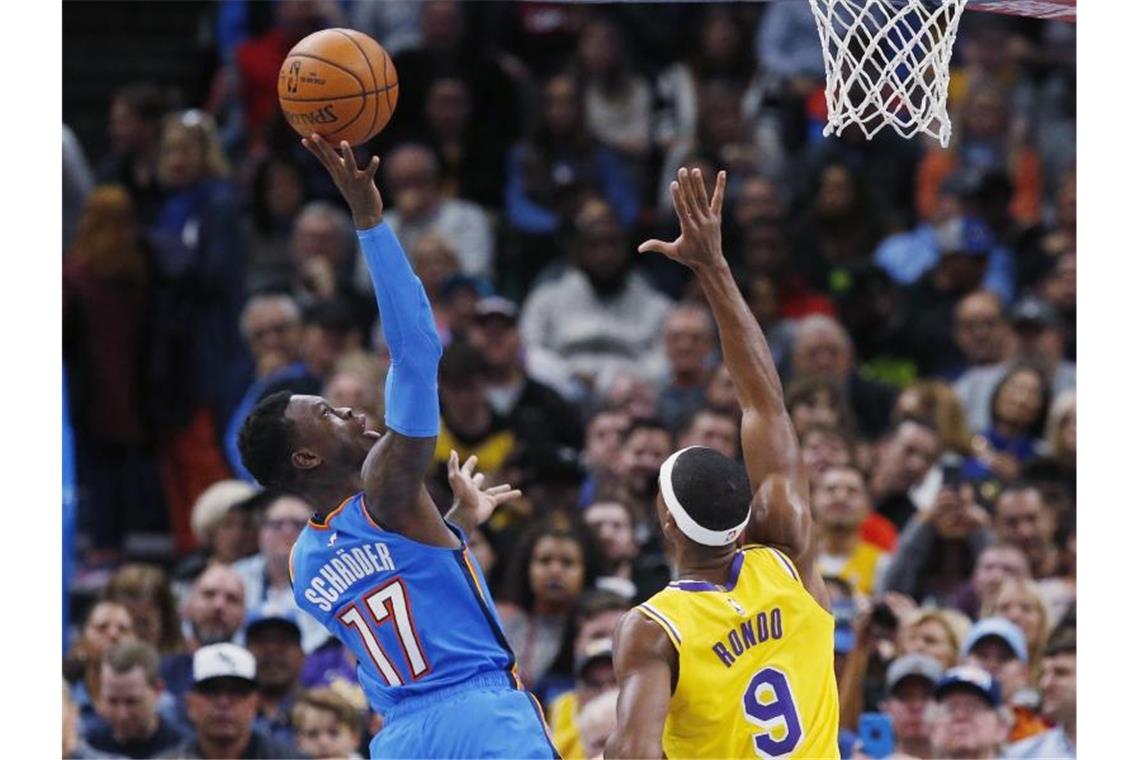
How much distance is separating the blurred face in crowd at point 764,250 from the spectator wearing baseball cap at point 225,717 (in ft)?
17.1

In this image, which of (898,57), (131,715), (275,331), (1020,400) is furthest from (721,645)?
(275,331)

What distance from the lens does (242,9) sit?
14500 mm

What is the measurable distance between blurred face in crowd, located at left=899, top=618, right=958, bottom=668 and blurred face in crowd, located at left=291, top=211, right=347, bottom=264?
505cm

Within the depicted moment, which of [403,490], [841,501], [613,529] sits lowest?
[613,529]

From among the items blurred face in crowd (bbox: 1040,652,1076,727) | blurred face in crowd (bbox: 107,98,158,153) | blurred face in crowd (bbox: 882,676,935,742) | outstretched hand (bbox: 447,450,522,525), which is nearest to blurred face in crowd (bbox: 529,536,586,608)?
blurred face in crowd (bbox: 882,676,935,742)

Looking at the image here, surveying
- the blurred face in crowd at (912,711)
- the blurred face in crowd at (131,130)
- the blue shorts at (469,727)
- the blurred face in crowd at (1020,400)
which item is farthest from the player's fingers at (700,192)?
the blurred face in crowd at (131,130)

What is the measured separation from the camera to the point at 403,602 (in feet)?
21.0

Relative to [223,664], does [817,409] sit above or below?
above

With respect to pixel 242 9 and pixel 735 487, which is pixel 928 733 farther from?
pixel 242 9

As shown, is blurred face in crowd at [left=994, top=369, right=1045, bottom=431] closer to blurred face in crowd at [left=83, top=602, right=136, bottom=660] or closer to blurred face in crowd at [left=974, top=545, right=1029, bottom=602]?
blurred face in crowd at [left=974, top=545, right=1029, bottom=602]

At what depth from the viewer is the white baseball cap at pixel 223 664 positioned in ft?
30.0

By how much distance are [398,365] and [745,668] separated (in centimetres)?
135

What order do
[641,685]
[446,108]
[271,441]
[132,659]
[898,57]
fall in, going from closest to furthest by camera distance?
[641,685] → [271,441] → [898,57] → [132,659] → [446,108]

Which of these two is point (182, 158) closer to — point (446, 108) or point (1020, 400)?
point (446, 108)
